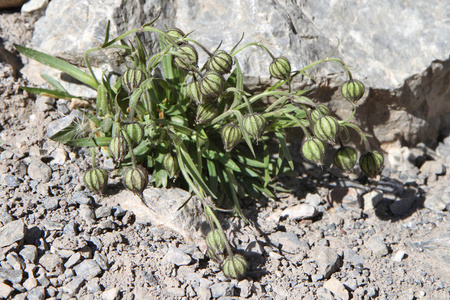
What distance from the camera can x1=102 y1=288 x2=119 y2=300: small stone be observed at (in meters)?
3.06

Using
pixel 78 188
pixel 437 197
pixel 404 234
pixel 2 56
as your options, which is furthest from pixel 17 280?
pixel 437 197

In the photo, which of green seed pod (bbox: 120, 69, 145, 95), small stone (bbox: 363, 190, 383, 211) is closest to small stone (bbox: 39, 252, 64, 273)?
green seed pod (bbox: 120, 69, 145, 95)

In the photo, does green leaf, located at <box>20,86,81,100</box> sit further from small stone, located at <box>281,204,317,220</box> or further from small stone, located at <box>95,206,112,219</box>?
small stone, located at <box>281,204,317,220</box>

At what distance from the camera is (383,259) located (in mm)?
3742

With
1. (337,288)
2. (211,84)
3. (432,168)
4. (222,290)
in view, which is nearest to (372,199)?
(432,168)

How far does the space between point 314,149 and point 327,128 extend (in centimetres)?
18

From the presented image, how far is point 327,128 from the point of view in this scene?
3.35 metres

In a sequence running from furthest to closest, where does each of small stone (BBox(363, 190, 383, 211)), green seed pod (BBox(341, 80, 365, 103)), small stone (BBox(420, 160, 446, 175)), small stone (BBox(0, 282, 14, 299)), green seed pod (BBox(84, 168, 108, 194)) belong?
small stone (BBox(420, 160, 446, 175))
small stone (BBox(363, 190, 383, 211))
green seed pod (BBox(341, 80, 365, 103))
green seed pod (BBox(84, 168, 108, 194))
small stone (BBox(0, 282, 14, 299))

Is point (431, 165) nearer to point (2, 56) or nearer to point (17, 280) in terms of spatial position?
point (17, 280)

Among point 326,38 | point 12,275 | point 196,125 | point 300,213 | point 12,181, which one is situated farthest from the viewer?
point 326,38

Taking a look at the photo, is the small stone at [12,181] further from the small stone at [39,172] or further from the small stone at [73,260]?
the small stone at [73,260]

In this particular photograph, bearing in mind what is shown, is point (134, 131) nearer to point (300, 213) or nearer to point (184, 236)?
point (184, 236)

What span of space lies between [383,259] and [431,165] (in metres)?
1.55

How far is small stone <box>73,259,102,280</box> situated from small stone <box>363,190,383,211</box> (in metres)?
2.36
